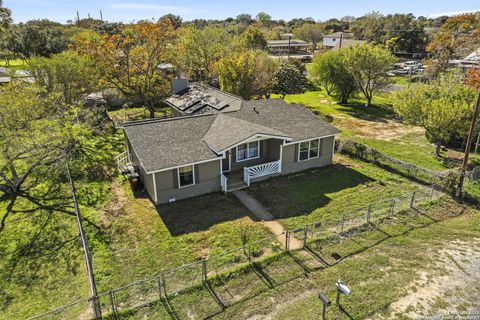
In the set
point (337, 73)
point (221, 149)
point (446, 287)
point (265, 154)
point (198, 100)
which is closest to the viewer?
point (446, 287)

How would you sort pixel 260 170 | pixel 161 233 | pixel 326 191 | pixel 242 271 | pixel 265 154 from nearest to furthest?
pixel 242 271 < pixel 161 233 < pixel 326 191 < pixel 260 170 < pixel 265 154

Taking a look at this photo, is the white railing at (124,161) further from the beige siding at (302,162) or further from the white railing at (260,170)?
the beige siding at (302,162)

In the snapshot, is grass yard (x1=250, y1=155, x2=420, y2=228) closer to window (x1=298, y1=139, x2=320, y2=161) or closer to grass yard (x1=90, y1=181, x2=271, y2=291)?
window (x1=298, y1=139, x2=320, y2=161)

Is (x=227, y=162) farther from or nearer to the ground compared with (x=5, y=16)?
nearer to the ground

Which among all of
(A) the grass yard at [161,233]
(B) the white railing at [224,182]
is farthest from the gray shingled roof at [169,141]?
(A) the grass yard at [161,233]

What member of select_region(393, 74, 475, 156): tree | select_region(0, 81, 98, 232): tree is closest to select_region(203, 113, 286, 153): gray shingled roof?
select_region(0, 81, 98, 232): tree

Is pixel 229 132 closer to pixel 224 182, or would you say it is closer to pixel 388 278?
pixel 224 182

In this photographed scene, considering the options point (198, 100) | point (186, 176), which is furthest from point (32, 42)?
point (186, 176)
